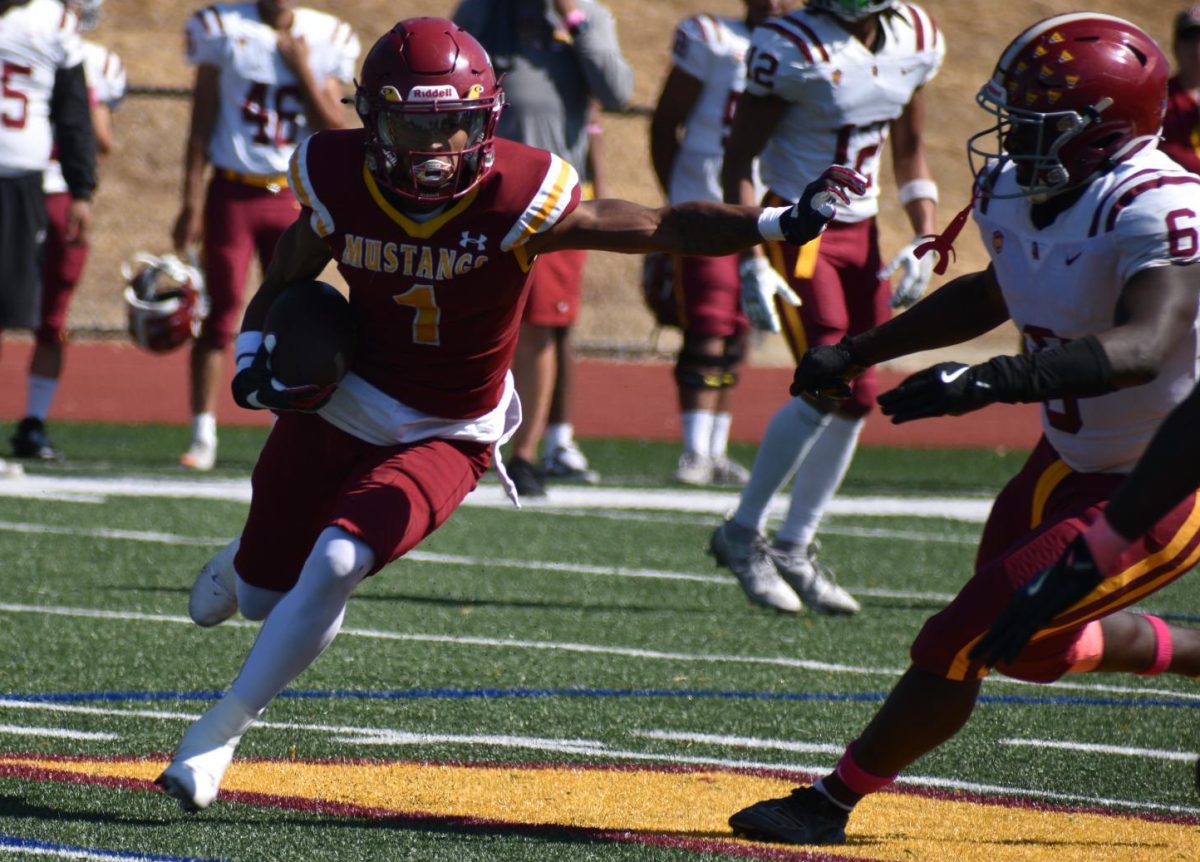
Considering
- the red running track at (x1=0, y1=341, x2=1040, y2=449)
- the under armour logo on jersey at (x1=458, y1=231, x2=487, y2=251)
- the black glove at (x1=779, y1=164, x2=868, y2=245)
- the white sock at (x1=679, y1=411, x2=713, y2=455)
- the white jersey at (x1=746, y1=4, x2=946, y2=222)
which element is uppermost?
the black glove at (x1=779, y1=164, x2=868, y2=245)

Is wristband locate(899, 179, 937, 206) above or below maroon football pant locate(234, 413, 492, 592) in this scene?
below

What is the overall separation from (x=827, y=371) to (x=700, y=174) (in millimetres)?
5394

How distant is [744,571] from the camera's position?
602cm

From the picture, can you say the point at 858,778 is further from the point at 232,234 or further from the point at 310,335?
the point at 232,234

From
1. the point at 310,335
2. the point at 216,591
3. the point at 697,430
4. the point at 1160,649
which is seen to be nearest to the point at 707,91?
the point at 697,430

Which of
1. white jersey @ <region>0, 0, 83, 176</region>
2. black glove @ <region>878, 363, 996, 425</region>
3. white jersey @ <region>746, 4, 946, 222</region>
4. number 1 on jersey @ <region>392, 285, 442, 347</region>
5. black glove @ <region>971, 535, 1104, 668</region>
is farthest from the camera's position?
white jersey @ <region>0, 0, 83, 176</region>

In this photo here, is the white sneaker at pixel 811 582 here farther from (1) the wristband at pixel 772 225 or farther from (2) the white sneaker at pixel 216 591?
(1) the wristband at pixel 772 225

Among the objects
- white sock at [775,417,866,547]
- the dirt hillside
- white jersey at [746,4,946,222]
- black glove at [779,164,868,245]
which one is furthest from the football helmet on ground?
black glove at [779,164,868,245]

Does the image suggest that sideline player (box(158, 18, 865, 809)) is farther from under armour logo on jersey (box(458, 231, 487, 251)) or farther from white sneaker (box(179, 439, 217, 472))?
white sneaker (box(179, 439, 217, 472))

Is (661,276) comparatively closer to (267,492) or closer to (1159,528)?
(267,492)

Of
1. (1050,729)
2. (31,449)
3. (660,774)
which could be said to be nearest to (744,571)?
(1050,729)

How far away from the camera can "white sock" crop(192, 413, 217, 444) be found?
8.97 m

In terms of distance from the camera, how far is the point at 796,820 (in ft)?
11.4

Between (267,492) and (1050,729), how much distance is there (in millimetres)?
1858
